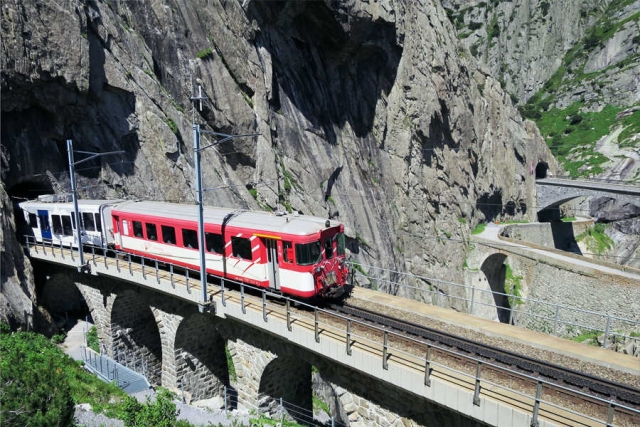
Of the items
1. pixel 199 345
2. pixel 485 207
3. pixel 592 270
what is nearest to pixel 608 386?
pixel 199 345

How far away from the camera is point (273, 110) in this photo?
3147 cm

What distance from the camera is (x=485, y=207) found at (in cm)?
5350

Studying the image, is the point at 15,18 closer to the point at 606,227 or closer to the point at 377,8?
the point at 377,8

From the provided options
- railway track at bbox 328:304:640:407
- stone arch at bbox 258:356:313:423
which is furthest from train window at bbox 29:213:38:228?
railway track at bbox 328:304:640:407

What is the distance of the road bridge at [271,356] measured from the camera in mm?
9102

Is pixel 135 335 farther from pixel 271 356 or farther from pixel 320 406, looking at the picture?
pixel 271 356

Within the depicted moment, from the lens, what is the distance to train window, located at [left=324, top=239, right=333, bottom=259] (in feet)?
46.5

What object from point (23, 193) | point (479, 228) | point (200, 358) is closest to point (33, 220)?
point (23, 193)

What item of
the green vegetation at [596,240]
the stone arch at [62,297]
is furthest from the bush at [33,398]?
the green vegetation at [596,240]

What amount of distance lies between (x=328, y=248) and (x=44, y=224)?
17.3 meters

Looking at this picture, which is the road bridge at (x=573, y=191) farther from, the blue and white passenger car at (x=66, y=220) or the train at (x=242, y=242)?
the blue and white passenger car at (x=66, y=220)

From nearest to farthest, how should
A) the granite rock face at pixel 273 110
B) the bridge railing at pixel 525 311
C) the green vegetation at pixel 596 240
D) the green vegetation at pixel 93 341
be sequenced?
1. the green vegetation at pixel 93 341
2. the granite rock face at pixel 273 110
3. the bridge railing at pixel 525 311
4. the green vegetation at pixel 596 240

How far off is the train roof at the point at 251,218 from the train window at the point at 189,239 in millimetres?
522

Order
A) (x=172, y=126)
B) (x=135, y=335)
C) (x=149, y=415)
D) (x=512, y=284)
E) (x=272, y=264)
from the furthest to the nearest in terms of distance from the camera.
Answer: (x=512, y=284), (x=172, y=126), (x=135, y=335), (x=272, y=264), (x=149, y=415)
